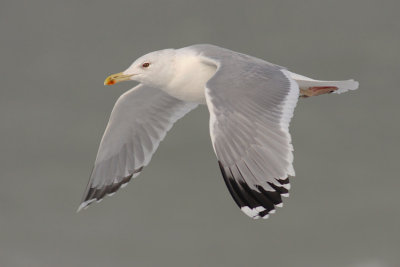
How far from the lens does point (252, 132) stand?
3.94 m

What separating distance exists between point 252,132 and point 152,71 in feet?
Result: 2.71

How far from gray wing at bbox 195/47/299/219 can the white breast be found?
0.86 feet

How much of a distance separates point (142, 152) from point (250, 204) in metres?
1.56

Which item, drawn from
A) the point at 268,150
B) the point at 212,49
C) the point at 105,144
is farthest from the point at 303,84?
the point at 105,144

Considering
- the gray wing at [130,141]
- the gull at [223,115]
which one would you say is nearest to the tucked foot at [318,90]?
the gull at [223,115]

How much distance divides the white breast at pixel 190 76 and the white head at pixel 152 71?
0.04 meters

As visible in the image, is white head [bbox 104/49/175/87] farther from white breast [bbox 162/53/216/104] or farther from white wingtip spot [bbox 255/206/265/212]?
white wingtip spot [bbox 255/206/265/212]

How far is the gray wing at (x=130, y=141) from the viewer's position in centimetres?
518

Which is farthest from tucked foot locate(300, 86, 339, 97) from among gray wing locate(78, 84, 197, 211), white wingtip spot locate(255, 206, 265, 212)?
white wingtip spot locate(255, 206, 265, 212)

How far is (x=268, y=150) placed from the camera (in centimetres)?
386

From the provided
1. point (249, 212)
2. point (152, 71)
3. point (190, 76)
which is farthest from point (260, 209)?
point (152, 71)

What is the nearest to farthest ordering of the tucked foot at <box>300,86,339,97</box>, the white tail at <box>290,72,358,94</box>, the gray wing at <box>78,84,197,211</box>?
the white tail at <box>290,72,358,94</box>, the tucked foot at <box>300,86,339,97</box>, the gray wing at <box>78,84,197,211</box>

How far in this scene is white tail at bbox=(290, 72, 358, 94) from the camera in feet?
14.8

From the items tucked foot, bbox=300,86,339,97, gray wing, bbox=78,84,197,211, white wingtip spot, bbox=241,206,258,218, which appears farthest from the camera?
gray wing, bbox=78,84,197,211
